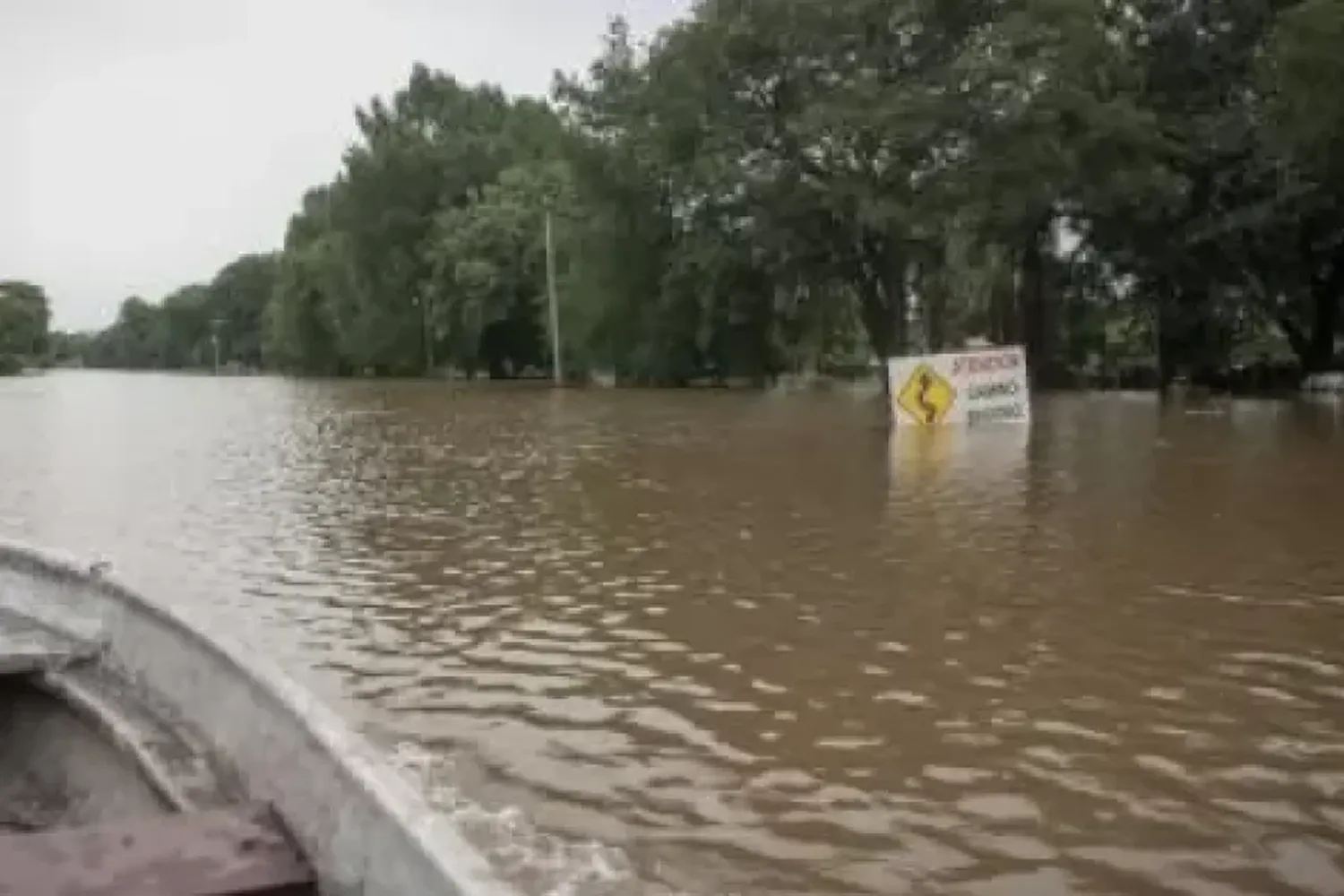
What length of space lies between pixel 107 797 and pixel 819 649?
3.46 metres

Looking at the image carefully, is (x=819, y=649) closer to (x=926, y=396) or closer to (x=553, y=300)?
(x=926, y=396)

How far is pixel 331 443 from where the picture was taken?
22.6 metres

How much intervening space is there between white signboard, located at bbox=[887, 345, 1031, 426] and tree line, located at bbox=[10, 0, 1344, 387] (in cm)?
745

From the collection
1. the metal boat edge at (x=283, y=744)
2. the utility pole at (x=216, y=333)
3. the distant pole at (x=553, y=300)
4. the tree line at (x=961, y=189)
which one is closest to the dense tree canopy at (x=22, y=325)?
the utility pole at (x=216, y=333)

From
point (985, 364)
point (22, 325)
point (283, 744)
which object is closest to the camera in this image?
point (283, 744)

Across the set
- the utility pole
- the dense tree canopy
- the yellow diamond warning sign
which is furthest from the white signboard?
the utility pole

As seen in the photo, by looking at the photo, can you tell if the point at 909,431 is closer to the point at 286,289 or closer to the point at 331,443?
the point at 331,443

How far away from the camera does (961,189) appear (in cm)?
3200

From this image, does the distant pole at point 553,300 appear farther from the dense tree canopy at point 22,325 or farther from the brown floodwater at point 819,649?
the dense tree canopy at point 22,325

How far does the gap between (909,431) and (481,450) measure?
629cm

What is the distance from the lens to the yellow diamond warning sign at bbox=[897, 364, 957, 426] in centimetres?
2094

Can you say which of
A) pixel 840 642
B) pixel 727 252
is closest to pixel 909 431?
pixel 840 642

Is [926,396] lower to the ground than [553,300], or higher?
lower

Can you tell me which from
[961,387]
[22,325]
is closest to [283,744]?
[961,387]
